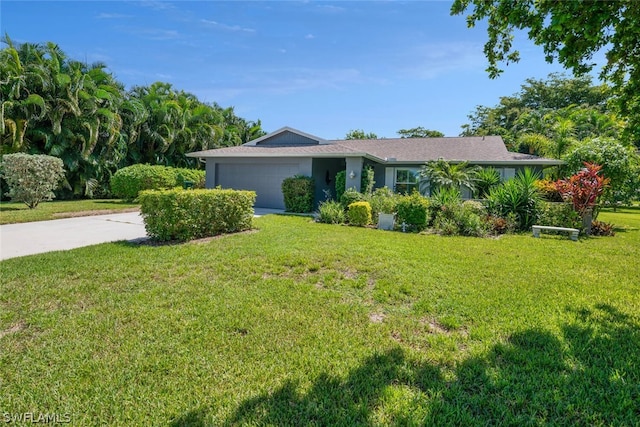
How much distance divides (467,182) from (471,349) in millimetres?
11879

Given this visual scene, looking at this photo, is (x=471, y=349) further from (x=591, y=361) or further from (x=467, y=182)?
(x=467, y=182)

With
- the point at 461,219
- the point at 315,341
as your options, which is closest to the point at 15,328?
the point at 315,341

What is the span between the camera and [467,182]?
1384 centimetres

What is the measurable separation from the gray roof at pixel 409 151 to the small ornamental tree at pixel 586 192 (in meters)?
3.85

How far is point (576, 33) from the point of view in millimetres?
3721

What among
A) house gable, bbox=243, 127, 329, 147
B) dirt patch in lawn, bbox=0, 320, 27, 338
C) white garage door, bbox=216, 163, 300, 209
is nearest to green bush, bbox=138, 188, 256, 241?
dirt patch in lawn, bbox=0, 320, 27, 338

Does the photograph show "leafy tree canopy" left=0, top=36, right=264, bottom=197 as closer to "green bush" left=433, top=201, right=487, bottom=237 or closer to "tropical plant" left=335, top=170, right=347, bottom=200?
"tropical plant" left=335, top=170, right=347, bottom=200

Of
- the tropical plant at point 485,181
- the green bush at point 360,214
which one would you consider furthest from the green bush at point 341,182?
the tropical plant at point 485,181

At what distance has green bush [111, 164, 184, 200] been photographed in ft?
54.7

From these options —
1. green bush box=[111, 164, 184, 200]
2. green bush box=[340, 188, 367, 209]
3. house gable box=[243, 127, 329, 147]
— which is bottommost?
green bush box=[340, 188, 367, 209]

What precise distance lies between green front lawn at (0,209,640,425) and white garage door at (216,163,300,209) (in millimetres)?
10569

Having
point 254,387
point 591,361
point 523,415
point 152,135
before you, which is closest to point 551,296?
point 591,361

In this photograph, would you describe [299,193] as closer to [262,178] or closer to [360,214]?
[262,178]

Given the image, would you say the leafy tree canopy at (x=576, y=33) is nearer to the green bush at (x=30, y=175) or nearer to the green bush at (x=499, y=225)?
the green bush at (x=499, y=225)
